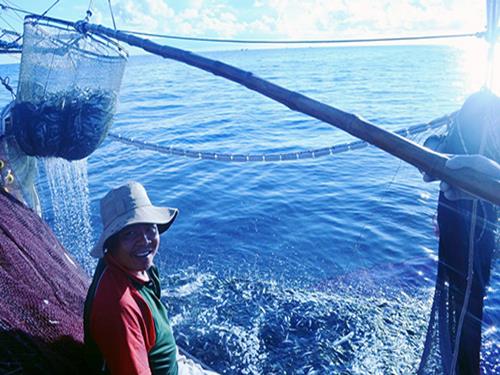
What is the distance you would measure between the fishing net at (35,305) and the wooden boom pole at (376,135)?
2.10 metres

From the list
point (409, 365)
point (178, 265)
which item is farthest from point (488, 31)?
point (178, 265)

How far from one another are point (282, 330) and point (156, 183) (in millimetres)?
6978

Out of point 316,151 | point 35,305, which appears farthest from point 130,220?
point 316,151

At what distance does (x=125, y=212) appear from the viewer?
99.0 inches

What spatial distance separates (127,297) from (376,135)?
5.40ft

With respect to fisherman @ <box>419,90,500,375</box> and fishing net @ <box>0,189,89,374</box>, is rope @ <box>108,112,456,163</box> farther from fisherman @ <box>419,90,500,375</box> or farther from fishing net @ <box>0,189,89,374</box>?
fishing net @ <box>0,189,89,374</box>

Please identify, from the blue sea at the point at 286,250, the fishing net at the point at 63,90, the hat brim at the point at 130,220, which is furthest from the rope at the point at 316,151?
the hat brim at the point at 130,220

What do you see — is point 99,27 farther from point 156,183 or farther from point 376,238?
point 156,183

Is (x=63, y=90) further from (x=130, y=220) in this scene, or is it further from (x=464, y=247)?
(x=464, y=247)

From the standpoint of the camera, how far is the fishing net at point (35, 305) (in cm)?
223

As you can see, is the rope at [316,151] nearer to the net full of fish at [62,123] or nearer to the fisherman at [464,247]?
the fisherman at [464,247]

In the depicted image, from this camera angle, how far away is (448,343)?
10.3 feet

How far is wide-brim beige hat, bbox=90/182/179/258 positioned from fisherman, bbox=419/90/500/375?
189 cm

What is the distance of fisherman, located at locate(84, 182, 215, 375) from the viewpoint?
6.70ft
